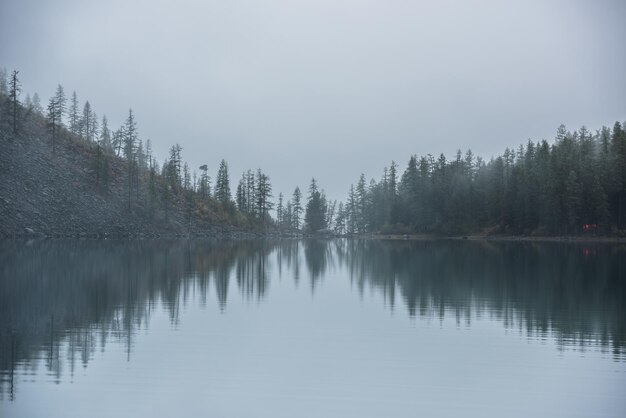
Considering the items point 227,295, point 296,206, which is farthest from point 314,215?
point 227,295

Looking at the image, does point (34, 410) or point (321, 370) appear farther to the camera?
point (321, 370)

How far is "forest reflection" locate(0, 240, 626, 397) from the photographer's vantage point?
18141 mm

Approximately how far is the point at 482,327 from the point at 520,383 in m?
7.13

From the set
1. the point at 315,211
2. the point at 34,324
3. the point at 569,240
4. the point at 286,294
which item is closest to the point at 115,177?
the point at 315,211

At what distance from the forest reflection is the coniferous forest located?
61986mm

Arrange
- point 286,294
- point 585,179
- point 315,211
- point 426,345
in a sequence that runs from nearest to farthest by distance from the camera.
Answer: point 426,345
point 286,294
point 585,179
point 315,211

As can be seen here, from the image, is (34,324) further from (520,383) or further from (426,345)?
(520,383)

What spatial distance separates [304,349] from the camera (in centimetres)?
1794

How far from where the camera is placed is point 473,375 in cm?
1538

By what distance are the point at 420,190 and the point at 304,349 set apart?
12574 centimetres

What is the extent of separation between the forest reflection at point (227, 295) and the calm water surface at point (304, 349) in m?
0.10

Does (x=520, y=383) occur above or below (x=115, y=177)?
below

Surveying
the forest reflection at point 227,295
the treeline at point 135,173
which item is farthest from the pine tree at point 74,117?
the forest reflection at point 227,295

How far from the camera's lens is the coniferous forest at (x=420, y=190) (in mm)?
105375
